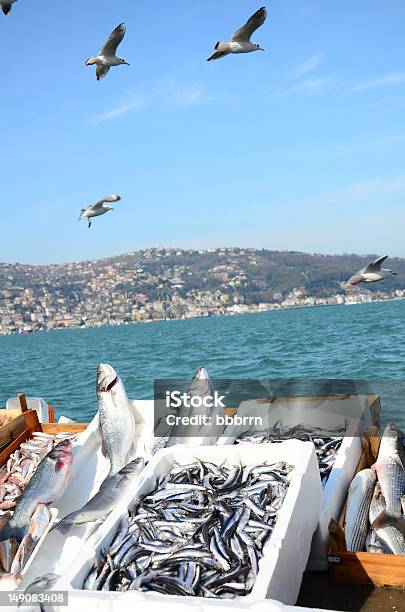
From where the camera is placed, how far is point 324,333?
178 feet

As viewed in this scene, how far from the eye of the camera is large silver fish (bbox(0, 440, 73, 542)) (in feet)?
19.0

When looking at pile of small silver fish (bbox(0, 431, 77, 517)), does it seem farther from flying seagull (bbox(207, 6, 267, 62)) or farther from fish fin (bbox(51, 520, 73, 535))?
flying seagull (bbox(207, 6, 267, 62))

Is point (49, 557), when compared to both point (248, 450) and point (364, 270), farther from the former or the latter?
point (364, 270)

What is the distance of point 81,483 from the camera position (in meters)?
6.62

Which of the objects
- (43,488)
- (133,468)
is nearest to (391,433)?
(133,468)

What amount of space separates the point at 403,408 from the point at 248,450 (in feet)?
32.0

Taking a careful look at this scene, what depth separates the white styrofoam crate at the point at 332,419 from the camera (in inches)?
214

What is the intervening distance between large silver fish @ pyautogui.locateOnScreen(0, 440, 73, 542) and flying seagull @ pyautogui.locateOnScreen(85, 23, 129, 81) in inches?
266

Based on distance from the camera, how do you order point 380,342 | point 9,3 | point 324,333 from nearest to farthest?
point 9,3 < point 380,342 < point 324,333

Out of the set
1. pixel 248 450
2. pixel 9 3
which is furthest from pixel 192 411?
pixel 9 3

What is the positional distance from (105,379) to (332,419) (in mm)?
2337

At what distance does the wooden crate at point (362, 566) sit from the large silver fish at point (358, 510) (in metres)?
0.53

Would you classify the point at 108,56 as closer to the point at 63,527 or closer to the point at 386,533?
the point at 63,527

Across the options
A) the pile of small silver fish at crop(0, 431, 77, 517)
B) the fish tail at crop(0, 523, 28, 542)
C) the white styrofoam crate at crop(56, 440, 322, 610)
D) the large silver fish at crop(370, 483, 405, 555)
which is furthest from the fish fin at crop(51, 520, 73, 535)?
the large silver fish at crop(370, 483, 405, 555)
